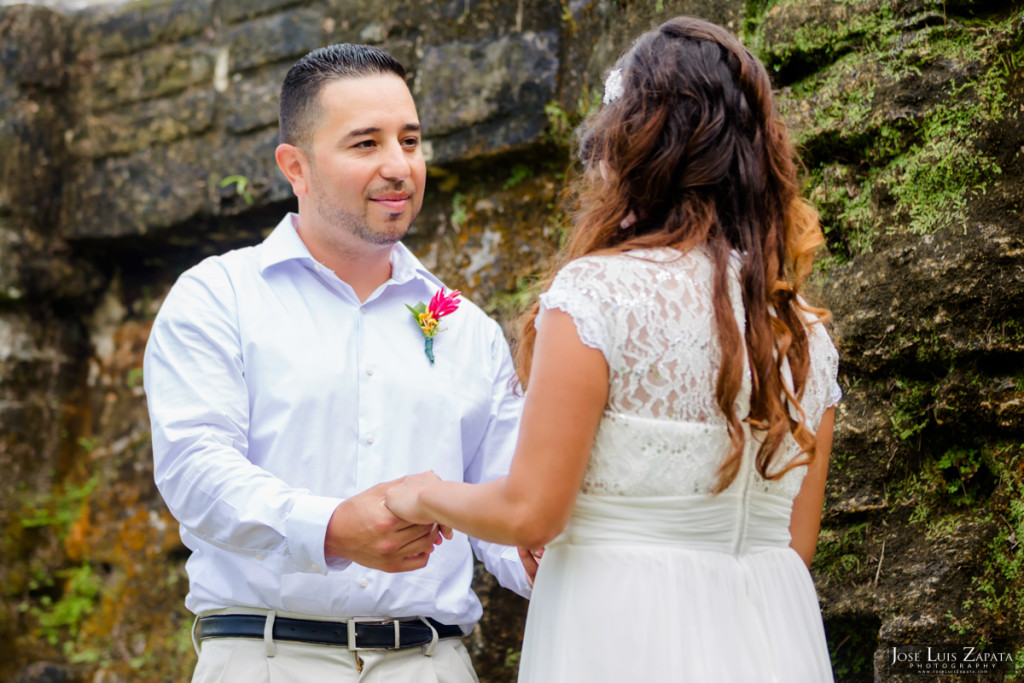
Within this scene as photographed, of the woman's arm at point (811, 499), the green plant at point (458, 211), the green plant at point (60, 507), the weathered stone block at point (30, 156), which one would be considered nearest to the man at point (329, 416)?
the woman's arm at point (811, 499)

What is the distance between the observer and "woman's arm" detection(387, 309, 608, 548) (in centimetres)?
175

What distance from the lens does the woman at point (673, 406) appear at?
178 cm

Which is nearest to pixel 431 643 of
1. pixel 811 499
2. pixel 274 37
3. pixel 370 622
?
pixel 370 622

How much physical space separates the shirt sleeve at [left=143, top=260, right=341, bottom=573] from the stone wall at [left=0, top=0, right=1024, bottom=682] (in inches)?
52.9

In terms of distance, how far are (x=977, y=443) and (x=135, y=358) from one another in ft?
12.1

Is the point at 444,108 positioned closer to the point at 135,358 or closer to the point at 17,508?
the point at 135,358

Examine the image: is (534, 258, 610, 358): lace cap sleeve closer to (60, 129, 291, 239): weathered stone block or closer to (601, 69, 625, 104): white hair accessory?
(601, 69, 625, 104): white hair accessory

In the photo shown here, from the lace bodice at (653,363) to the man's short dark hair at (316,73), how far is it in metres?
1.25

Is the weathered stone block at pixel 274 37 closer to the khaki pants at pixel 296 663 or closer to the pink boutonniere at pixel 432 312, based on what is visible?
the pink boutonniere at pixel 432 312

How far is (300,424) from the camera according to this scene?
7.95ft

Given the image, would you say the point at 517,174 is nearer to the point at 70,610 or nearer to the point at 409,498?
the point at 409,498

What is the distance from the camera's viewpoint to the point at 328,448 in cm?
244

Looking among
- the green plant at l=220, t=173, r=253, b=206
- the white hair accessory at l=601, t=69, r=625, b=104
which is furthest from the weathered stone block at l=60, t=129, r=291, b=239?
the white hair accessory at l=601, t=69, r=625, b=104

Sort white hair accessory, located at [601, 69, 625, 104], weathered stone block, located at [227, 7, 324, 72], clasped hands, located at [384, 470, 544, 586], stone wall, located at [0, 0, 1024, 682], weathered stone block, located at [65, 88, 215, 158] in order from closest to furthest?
white hair accessory, located at [601, 69, 625, 104]
clasped hands, located at [384, 470, 544, 586]
stone wall, located at [0, 0, 1024, 682]
weathered stone block, located at [227, 7, 324, 72]
weathered stone block, located at [65, 88, 215, 158]
